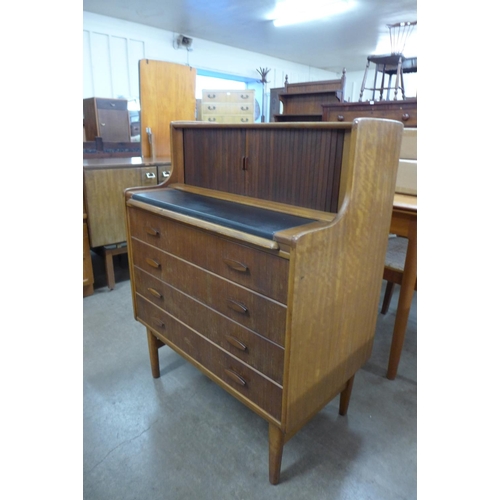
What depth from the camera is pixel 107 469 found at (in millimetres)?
1245

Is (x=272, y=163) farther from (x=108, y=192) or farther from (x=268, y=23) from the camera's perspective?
(x=268, y=23)

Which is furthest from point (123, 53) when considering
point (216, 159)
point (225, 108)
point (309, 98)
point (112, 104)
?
point (216, 159)

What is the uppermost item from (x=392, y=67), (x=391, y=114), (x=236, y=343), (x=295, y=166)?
(x=392, y=67)

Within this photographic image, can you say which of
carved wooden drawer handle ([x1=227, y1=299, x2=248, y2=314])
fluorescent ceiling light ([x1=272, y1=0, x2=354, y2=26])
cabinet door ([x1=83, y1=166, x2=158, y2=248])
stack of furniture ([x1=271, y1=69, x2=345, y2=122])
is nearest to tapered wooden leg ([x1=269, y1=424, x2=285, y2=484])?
carved wooden drawer handle ([x1=227, y1=299, x2=248, y2=314])

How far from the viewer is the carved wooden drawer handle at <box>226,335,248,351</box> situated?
43.3 inches

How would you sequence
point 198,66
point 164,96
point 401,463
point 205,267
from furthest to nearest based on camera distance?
point 198,66, point 164,96, point 401,463, point 205,267

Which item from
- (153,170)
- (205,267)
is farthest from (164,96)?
(205,267)

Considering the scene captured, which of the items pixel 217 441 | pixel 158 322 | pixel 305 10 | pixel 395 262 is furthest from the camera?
pixel 305 10

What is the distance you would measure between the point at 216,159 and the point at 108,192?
1.26 metres

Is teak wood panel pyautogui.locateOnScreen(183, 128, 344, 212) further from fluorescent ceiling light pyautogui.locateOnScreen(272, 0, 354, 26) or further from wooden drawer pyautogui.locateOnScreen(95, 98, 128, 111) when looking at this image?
fluorescent ceiling light pyautogui.locateOnScreen(272, 0, 354, 26)

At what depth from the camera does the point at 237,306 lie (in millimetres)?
1074
